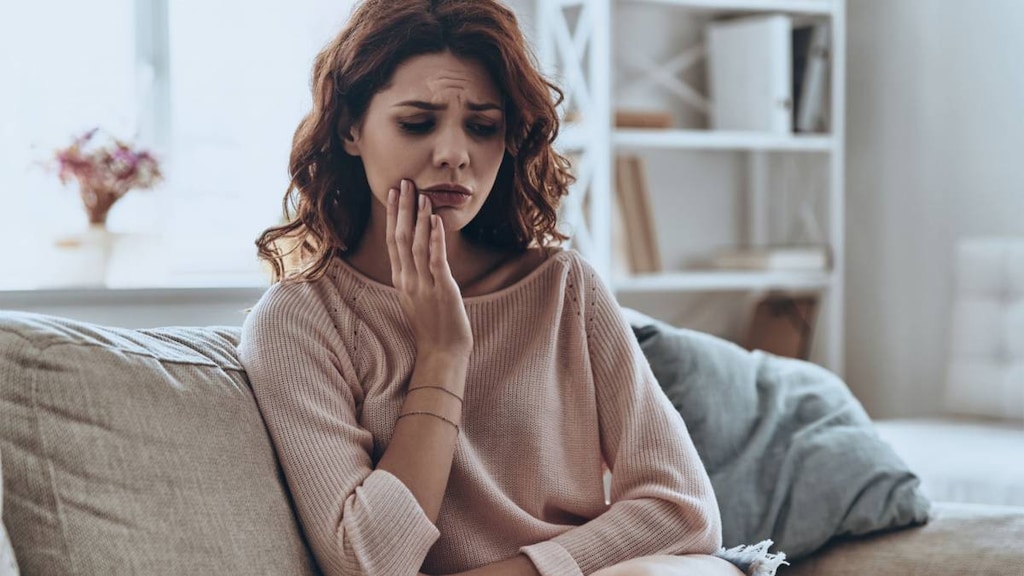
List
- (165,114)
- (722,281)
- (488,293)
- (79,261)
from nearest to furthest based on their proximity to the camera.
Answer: (488,293) → (79,261) → (165,114) → (722,281)

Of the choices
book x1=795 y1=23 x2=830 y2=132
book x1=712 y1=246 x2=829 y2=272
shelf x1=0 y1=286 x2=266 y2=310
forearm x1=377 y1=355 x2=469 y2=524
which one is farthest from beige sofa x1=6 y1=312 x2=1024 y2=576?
book x1=795 y1=23 x2=830 y2=132

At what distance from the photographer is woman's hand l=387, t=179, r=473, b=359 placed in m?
1.33

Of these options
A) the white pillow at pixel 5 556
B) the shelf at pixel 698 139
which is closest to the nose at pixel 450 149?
the white pillow at pixel 5 556

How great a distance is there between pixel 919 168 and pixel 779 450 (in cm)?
201

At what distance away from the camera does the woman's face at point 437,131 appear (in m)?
1.33

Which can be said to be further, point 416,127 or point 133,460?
point 416,127

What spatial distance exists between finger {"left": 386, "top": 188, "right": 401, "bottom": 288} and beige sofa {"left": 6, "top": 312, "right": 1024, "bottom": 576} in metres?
0.19

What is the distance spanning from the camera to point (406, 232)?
4.34 feet

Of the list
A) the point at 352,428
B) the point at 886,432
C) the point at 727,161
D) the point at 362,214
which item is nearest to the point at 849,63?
the point at 727,161

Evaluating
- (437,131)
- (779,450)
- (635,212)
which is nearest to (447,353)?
(437,131)

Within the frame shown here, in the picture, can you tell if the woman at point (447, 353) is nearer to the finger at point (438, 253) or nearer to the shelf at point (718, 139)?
the finger at point (438, 253)

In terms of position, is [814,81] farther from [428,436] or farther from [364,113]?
[428,436]

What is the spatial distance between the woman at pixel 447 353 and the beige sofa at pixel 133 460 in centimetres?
5

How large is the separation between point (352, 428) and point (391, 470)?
0.19 feet
